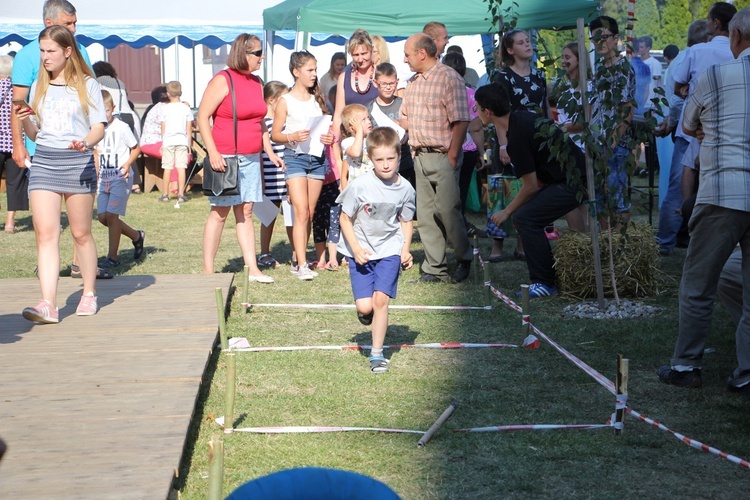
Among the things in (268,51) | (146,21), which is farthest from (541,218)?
(146,21)

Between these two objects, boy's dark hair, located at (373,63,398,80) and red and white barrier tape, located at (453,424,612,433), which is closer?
red and white barrier tape, located at (453,424,612,433)

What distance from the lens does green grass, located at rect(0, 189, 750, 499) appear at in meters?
4.01

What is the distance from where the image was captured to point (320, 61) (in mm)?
22703

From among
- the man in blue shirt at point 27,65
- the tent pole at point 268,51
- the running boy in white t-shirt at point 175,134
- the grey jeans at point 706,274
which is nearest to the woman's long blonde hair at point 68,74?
the man in blue shirt at point 27,65

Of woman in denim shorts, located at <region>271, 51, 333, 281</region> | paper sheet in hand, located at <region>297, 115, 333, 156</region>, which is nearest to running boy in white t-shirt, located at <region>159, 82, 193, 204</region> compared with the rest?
woman in denim shorts, located at <region>271, 51, 333, 281</region>

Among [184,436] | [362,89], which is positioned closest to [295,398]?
[184,436]

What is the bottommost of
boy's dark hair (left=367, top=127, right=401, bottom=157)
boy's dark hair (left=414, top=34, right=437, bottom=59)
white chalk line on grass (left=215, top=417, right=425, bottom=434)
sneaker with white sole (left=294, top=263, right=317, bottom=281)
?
sneaker with white sole (left=294, top=263, right=317, bottom=281)

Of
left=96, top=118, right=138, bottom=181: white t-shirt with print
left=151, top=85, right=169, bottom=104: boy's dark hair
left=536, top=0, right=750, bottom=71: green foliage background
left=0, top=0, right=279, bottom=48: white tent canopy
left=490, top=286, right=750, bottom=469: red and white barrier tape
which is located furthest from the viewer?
left=536, top=0, right=750, bottom=71: green foliage background

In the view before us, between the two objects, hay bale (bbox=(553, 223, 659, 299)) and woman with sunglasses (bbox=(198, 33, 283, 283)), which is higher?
woman with sunglasses (bbox=(198, 33, 283, 283))

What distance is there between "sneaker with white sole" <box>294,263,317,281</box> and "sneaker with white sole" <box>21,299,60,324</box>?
2.79 m

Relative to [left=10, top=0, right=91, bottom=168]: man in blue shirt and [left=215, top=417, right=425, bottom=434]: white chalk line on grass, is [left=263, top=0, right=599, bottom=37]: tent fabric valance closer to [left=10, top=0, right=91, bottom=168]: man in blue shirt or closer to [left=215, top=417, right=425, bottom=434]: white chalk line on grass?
[left=10, top=0, right=91, bottom=168]: man in blue shirt

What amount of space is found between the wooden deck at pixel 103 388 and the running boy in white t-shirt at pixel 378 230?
1.01m

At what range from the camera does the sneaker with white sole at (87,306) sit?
6.59 meters

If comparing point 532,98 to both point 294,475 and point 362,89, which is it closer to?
point 362,89
